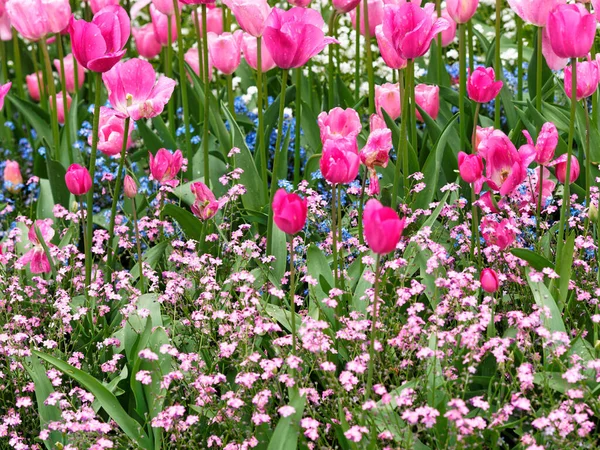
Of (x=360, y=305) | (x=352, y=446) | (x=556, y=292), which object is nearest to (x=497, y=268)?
(x=556, y=292)

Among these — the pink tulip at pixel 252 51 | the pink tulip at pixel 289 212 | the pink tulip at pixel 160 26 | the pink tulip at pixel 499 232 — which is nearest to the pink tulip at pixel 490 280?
the pink tulip at pixel 499 232

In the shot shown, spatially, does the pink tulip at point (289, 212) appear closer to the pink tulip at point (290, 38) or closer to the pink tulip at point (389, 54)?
the pink tulip at point (290, 38)

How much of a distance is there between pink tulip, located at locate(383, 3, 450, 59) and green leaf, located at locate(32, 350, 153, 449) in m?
1.22

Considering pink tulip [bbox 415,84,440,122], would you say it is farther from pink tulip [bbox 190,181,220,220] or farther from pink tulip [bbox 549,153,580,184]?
pink tulip [bbox 190,181,220,220]

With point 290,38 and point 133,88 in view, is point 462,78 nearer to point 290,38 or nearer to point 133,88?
point 290,38

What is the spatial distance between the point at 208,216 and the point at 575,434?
1.28 metres

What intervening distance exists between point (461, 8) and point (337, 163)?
49.6 inches

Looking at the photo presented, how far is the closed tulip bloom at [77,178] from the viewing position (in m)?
2.75

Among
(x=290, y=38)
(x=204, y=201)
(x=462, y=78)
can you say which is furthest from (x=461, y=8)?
(x=204, y=201)

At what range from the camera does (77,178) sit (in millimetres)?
2760

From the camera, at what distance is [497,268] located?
8.98 feet

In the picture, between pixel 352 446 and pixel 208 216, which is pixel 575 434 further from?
pixel 208 216

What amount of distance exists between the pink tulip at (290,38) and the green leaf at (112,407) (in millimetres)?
1022

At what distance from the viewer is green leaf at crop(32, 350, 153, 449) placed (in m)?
2.33
